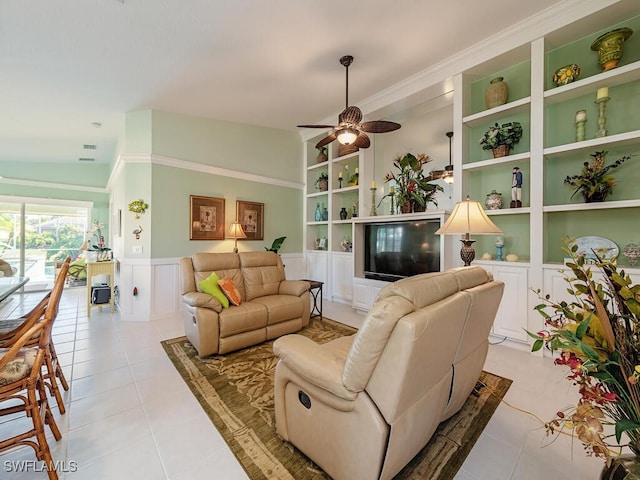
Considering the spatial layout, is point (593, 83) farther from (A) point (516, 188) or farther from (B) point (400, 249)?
(B) point (400, 249)

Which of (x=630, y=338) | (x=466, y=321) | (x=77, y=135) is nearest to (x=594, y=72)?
(x=466, y=321)

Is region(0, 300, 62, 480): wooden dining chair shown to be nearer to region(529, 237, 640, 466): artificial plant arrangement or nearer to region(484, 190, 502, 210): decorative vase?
region(529, 237, 640, 466): artificial plant arrangement

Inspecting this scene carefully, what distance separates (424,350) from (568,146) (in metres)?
2.99

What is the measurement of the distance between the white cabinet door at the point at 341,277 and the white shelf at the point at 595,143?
10.3ft

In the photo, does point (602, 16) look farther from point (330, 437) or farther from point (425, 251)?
point (330, 437)

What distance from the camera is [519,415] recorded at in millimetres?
2004

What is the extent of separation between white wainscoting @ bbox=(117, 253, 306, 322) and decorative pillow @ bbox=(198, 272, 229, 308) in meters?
1.50

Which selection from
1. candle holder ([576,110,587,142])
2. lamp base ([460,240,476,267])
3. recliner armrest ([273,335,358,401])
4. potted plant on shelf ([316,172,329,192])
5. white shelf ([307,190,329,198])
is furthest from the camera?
potted plant on shelf ([316,172,329,192])

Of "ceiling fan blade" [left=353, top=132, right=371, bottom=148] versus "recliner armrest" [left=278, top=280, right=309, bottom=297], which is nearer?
"ceiling fan blade" [left=353, top=132, right=371, bottom=148]

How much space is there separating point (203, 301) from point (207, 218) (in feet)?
7.59

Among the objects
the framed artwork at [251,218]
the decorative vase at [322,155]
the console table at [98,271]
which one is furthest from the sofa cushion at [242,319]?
the decorative vase at [322,155]

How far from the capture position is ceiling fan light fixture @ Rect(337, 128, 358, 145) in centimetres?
317

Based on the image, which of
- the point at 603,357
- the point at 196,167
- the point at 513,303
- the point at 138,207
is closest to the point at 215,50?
the point at 196,167

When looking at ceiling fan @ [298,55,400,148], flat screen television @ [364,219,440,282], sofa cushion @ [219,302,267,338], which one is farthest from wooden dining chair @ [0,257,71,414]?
flat screen television @ [364,219,440,282]
